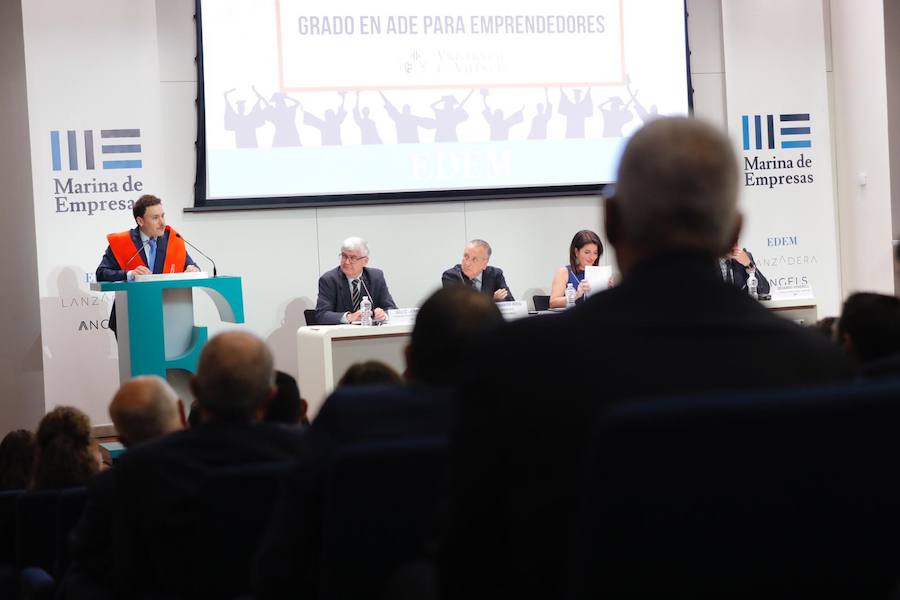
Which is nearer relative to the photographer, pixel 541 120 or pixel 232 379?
pixel 232 379

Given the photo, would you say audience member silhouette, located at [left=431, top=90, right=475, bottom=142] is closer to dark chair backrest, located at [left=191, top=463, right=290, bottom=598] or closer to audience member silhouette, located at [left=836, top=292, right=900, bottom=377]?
audience member silhouette, located at [left=836, top=292, right=900, bottom=377]

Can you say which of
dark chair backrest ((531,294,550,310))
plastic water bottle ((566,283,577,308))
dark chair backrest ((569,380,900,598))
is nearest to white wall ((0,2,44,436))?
dark chair backrest ((531,294,550,310))

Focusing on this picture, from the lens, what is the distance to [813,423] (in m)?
0.97

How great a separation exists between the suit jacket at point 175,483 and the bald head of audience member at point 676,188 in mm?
991

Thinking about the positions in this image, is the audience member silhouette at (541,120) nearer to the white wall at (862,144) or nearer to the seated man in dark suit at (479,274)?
the seated man in dark suit at (479,274)

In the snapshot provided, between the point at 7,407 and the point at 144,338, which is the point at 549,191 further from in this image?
the point at 7,407

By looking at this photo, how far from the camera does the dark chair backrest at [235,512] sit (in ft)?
5.80

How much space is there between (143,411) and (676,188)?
1.59 metres

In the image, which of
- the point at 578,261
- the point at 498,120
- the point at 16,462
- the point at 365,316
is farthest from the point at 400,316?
the point at 16,462

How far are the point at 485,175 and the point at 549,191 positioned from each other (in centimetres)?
51

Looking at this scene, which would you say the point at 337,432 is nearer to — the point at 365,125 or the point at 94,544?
the point at 94,544

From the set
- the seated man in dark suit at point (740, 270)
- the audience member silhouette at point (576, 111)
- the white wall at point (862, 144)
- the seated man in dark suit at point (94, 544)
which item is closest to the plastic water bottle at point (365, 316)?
the seated man in dark suit at point (740, 270)

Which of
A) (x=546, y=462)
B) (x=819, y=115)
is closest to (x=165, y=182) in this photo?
(x=819, y=115)

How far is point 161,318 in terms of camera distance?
18.6 feet
